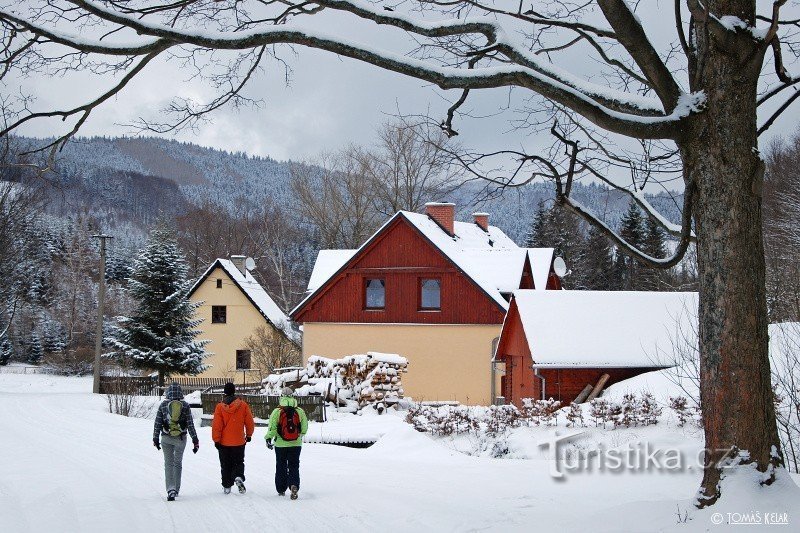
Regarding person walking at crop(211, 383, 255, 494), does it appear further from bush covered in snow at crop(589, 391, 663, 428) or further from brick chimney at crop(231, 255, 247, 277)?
brick chimney at crop(231, 255, 247, 277)

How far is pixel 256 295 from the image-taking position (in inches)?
1756

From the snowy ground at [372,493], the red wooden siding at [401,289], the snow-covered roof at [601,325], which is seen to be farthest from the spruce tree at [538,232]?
the snowy ground at [372,493]

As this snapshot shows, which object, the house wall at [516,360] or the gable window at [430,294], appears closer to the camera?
the house wall at [516,360]

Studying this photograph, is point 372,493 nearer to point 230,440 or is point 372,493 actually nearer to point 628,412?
point 230,440

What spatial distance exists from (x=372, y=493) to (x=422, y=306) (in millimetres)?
22206

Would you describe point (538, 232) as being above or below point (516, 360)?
above

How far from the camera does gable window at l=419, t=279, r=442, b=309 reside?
107 ft

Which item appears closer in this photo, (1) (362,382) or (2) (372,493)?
(2) (372,493)

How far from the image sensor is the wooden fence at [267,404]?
67.3ft

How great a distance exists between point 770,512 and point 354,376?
1704 cm

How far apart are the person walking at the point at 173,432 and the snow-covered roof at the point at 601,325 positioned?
10.7 meters

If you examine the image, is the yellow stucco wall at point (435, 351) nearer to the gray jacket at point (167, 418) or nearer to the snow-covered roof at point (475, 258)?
the snow-covered roof at point (475, 258)

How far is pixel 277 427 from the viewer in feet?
35.0

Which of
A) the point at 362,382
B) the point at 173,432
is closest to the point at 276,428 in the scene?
the point at 173,432
